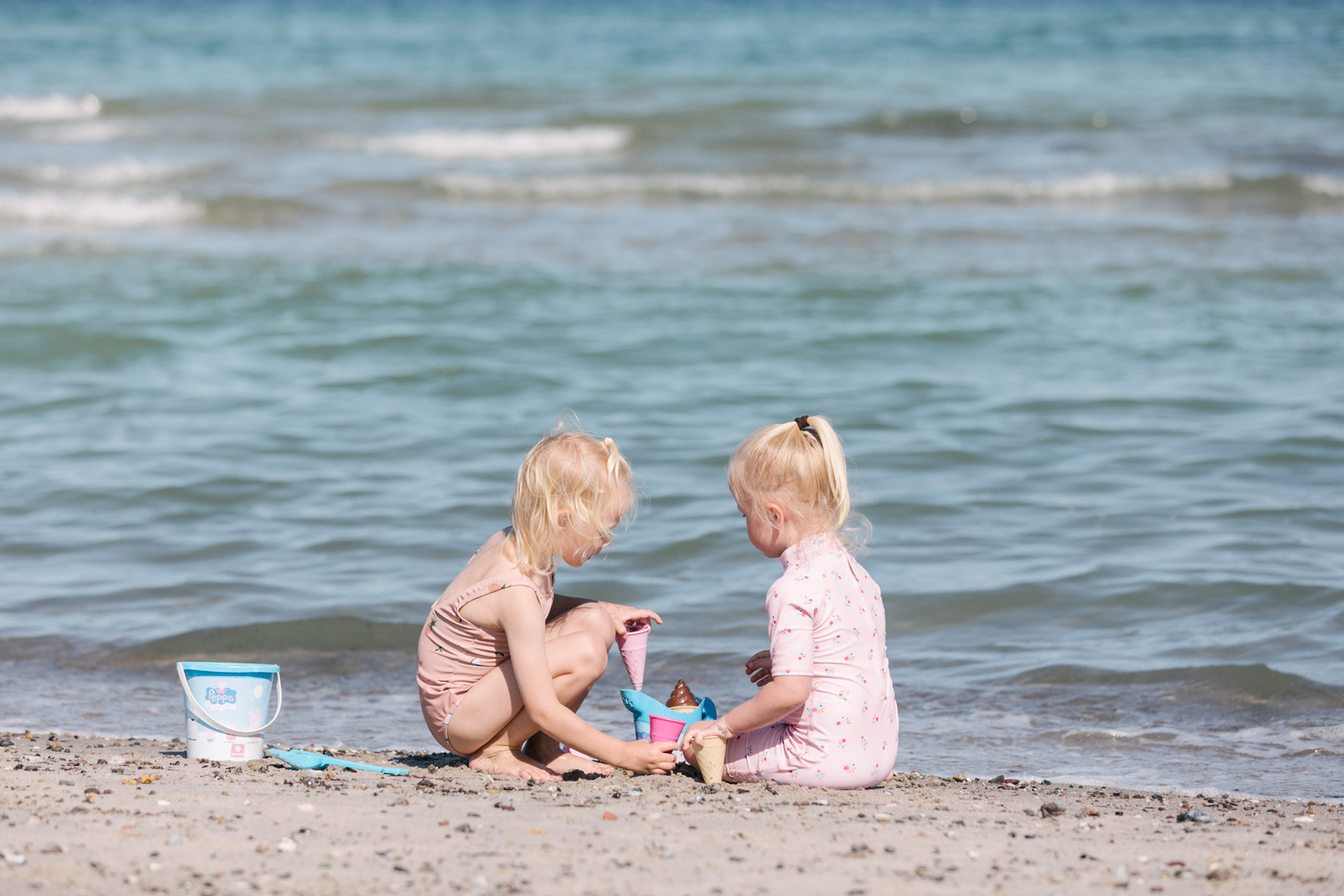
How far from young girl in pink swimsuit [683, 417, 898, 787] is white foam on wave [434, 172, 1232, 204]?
44.1 feet

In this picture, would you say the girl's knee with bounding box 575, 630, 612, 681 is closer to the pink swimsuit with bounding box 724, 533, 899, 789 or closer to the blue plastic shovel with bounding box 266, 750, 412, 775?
the pink swimsuit with bounding box 724, 533, 899, 789

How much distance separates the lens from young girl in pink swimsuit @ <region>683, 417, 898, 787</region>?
3.48 metres

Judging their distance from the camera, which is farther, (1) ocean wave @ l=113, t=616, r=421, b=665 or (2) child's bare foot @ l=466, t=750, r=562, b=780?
(1) ocean wave @ l=113, t=616, r=421, b=665

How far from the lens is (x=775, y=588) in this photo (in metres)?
3.53

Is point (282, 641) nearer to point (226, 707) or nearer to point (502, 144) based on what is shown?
point (226, 707)

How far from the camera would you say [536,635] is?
140 inches

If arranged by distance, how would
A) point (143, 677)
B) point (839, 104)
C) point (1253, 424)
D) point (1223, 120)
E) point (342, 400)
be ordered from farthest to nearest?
point (839, 104), point (1223, 120), point (342, 400), point (1253, 424), point (143, 677)

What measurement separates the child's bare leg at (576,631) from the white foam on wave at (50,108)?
22.4m

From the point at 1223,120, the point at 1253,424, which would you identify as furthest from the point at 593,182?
the point at 1253,424

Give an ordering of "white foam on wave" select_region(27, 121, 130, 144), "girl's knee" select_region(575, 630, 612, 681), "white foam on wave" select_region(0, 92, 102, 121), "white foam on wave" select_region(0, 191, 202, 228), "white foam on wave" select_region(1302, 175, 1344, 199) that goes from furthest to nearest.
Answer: "white foam on wave" select_region(0, 92, 102, 121)
"white foam on wave" select_region(27, 121, 130, 144)
"white foam on wave" select_region(0, 191, 202, 228)
"white foam on wave" select_region(1302, 175, 1344, 199)
"girl's knee" select_region(575, 630, 612, 681)

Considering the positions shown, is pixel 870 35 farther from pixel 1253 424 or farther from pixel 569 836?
pixel 569 836

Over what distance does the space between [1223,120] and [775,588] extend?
18573 mm

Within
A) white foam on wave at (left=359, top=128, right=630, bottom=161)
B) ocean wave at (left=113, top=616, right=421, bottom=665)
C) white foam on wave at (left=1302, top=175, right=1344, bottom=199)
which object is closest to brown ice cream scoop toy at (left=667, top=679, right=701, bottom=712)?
ocean wave at (left=113, top=616, right=421, bottom=665)

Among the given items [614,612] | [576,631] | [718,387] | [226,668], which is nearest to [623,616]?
[614,612]
